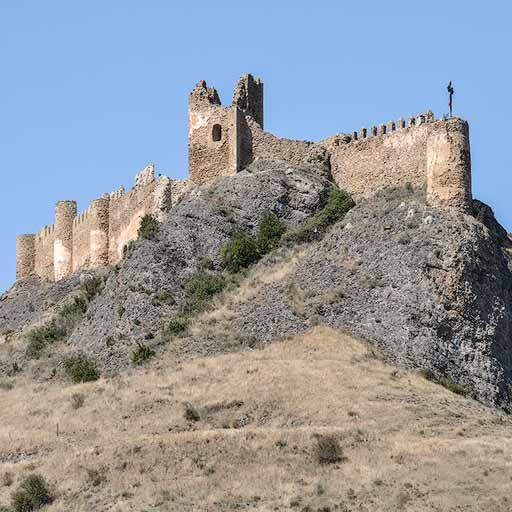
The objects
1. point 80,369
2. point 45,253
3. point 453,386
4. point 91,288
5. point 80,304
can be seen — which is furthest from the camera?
point 45,253

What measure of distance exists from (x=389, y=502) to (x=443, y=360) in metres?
12.8

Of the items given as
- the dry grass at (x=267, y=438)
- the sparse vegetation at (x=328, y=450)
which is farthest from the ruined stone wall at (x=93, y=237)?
the sparse vegetation at (x=328, y=450)

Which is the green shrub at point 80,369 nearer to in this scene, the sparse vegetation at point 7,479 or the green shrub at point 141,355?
the green shrub at point 141,355

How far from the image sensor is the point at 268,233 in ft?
212

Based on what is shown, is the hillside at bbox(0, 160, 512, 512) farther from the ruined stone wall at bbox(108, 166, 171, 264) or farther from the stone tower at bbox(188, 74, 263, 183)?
the ruined stone wall at bbox(108, 166, 171, 264)

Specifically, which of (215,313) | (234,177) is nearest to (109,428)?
(215,313)

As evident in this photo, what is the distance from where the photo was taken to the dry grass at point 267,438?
43.1 metres

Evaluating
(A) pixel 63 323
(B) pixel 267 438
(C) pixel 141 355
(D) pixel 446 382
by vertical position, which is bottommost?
(B) pixel 267 438

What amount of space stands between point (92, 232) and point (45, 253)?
6.38 metres

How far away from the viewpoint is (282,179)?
219 feet

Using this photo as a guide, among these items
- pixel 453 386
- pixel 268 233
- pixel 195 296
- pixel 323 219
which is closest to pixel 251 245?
pixel 268 233

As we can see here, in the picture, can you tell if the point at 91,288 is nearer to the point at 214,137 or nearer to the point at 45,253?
the point at 214,137

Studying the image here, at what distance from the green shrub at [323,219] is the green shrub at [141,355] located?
32.4 ft

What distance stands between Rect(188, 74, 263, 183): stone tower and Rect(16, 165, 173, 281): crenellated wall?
195 centimetres
